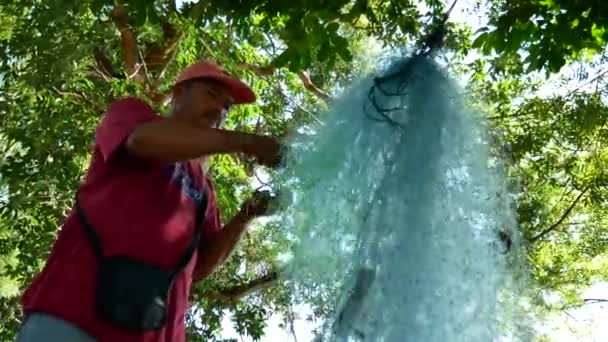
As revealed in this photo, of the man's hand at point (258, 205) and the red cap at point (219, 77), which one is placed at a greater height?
the red cap at point (219, 77)

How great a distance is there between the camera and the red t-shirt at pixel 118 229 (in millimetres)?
1764

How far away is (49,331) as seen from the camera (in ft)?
5.63

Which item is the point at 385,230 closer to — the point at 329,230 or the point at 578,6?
the point at 329,230

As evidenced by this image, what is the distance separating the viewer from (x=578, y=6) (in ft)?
8.11

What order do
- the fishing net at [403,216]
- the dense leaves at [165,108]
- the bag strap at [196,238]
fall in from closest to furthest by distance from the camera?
the fishing net at [403,216] → the bag strap at [196,238] → the dense leaves at [165,108]

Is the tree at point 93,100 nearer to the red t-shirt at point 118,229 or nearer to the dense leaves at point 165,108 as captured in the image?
the dense leaves at point 165,108

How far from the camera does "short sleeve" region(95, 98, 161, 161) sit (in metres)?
1.78

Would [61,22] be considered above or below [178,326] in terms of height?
above

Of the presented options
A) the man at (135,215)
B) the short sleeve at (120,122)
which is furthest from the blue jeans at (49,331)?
the short sleeve at (120,122)

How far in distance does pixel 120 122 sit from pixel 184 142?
0.65 feet

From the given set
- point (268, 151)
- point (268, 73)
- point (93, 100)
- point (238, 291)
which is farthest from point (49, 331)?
point (268, 73)

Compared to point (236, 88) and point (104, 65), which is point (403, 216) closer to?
point (236, 88)

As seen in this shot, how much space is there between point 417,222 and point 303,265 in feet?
0.67

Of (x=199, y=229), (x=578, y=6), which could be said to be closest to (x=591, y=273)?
(x=578, y=6)
